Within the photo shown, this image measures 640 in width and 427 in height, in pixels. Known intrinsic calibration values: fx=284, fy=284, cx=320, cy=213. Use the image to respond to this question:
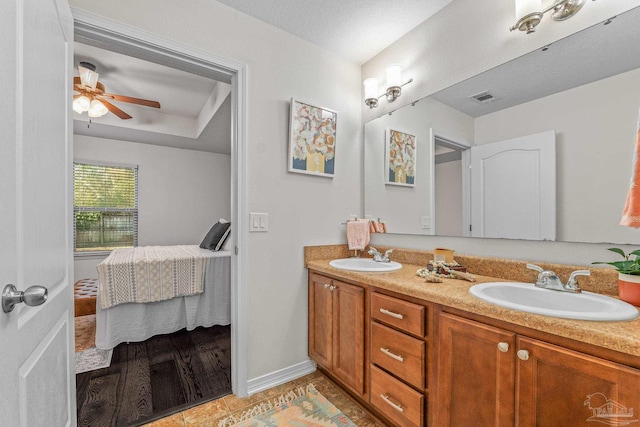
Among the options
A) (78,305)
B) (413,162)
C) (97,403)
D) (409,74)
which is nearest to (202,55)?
(409,74)

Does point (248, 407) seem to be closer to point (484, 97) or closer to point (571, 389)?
point (571, 389)

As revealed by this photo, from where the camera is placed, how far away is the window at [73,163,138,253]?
161 inches

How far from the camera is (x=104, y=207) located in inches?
167

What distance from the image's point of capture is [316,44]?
85.5 inches

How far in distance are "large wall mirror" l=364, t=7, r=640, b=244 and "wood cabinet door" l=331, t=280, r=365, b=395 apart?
700 millimetres

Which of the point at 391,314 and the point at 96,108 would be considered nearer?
the point at 391,314

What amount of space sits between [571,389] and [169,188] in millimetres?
5097

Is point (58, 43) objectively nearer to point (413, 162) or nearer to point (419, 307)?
point (419, 307)

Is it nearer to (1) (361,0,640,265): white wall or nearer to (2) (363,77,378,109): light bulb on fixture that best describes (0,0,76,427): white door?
(2) (363,77,378,109): light bulb on fixture

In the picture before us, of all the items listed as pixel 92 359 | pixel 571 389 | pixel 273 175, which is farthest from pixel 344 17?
pixel 92 359

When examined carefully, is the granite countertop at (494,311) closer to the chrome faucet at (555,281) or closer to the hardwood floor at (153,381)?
the chrome faucet at (555,281)

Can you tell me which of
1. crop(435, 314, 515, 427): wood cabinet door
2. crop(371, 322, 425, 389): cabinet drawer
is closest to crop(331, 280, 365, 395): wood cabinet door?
crop(371, 322, 425, 389): cabinet drawer

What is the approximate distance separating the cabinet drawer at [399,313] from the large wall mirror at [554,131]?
2.18 feet

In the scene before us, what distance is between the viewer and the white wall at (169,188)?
13.7ft
